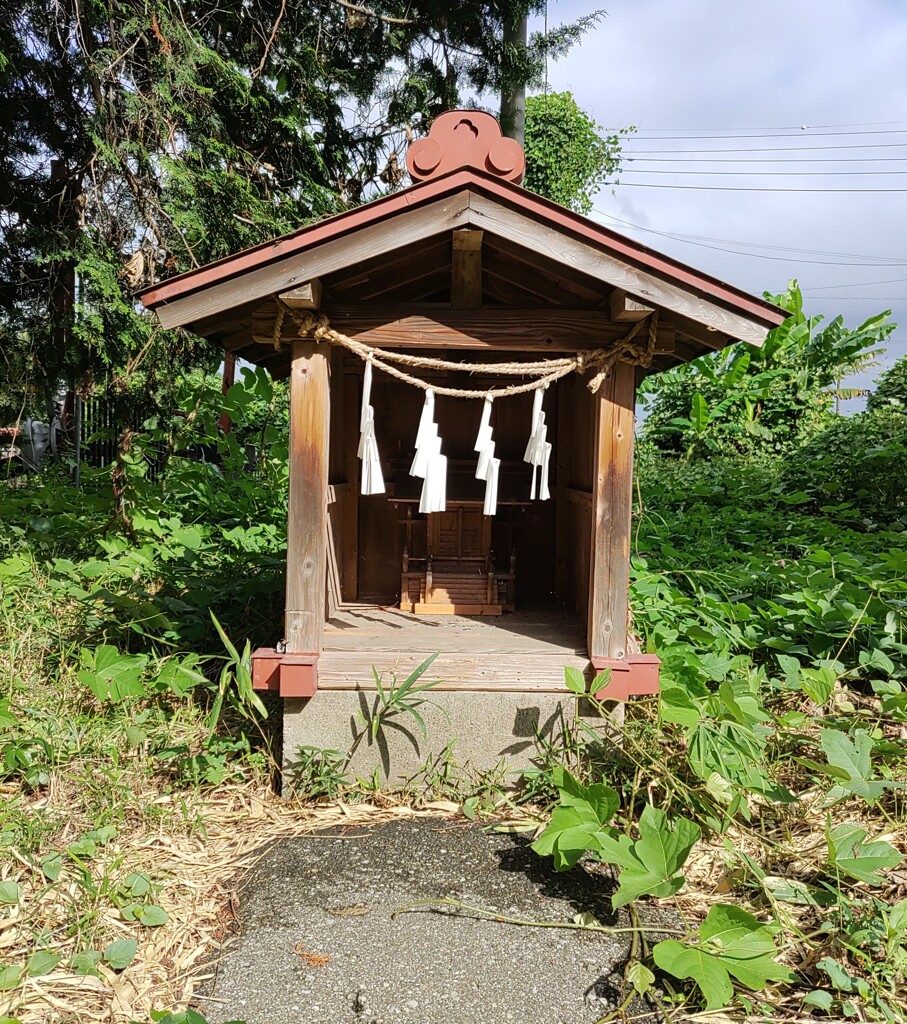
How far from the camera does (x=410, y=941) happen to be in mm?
2730

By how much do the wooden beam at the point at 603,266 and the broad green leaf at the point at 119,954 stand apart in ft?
10.8

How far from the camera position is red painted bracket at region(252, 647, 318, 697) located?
143 inches

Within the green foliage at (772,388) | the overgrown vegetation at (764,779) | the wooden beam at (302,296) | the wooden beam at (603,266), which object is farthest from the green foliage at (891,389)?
the wooden beam at (302,296)

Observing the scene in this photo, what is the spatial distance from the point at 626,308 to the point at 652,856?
243 cm

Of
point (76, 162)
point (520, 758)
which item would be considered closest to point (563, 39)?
point (76, 162)

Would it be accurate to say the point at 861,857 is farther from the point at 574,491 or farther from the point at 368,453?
the point at 574,491

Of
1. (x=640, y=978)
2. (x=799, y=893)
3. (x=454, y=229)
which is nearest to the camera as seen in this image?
(x=640, y=978)

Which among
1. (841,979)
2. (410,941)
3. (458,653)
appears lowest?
(410,941)

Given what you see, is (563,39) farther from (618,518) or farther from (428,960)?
(428,960)

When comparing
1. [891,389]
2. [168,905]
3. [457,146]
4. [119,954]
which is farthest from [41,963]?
[891,389]

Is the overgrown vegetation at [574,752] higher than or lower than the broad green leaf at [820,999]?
higher

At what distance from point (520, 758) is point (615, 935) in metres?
1.12

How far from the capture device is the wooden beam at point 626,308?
3.55m

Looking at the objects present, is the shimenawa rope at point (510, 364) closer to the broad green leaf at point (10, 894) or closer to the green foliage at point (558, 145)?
the broad green leaf at point (10, 894)
